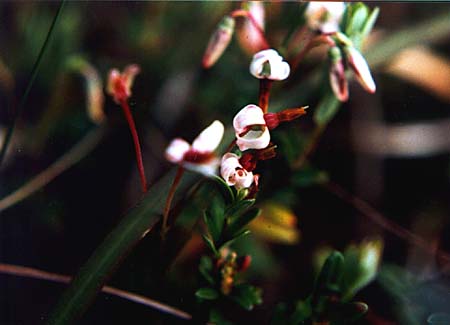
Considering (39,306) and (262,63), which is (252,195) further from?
(39,306)

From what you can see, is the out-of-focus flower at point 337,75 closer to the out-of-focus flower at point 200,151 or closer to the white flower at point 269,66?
the white flower at point 269,66

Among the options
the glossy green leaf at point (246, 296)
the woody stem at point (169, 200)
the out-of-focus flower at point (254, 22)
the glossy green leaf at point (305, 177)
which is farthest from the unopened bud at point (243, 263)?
the out-of-focus flower at point (254, 22)

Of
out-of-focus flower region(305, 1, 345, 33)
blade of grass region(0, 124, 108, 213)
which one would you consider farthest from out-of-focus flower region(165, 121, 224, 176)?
blade of grass region(0, 124, 108, 213)

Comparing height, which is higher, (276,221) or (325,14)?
(325,14)

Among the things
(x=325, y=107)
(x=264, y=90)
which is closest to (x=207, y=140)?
(x=264, y=90)

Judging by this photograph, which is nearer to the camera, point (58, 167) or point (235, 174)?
point (235, 174)

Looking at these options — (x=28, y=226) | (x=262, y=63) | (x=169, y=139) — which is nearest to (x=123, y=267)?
(x=262, y=63)

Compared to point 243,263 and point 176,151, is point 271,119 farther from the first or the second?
point 243,263

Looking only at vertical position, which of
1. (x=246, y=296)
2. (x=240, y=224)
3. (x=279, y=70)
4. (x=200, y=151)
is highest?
(x=279, y=70)
